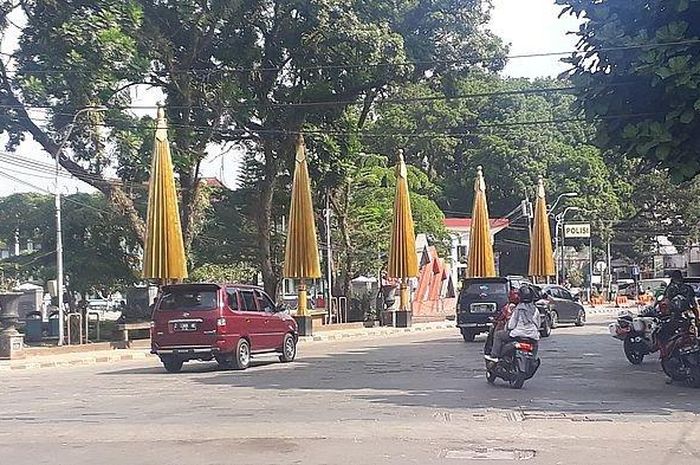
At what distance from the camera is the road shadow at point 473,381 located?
13.7 m

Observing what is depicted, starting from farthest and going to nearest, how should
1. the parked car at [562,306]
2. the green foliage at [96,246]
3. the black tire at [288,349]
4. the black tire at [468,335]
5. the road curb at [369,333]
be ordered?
the parked car at [562,306] < the green foliage at [96,246] < the road curb at [369,333] < the black tire at [468,335] < the black tire at [288,349]

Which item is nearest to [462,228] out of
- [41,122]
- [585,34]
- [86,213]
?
[86,213]

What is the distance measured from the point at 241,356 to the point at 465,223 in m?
51.2

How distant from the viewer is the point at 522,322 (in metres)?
15.9

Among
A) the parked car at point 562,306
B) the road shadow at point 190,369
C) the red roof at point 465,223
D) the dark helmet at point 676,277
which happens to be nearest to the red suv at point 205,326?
the road shadow at point 190,369

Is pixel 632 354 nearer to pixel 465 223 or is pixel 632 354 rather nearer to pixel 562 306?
pixel 562 306

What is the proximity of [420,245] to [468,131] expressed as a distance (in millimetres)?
20530

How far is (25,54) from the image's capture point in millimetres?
29703

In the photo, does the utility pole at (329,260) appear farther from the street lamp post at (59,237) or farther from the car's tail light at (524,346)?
the car's tail light at (524,346)

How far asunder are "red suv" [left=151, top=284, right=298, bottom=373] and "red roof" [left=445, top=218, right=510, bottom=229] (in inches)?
1765

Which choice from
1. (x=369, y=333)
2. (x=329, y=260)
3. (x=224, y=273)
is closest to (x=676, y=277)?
(x=369, y=333)

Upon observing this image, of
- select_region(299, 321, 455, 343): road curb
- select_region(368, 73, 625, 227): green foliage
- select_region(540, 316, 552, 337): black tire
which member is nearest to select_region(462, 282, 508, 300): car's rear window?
select_region(540, 316, 552, 337): black tire

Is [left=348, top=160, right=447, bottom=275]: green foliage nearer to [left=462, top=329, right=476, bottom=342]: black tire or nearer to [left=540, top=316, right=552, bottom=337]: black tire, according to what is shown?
[left=540, top=316, right=552, bottom=337]: black tire

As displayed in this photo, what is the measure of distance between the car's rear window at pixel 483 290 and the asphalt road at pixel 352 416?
261 inches
